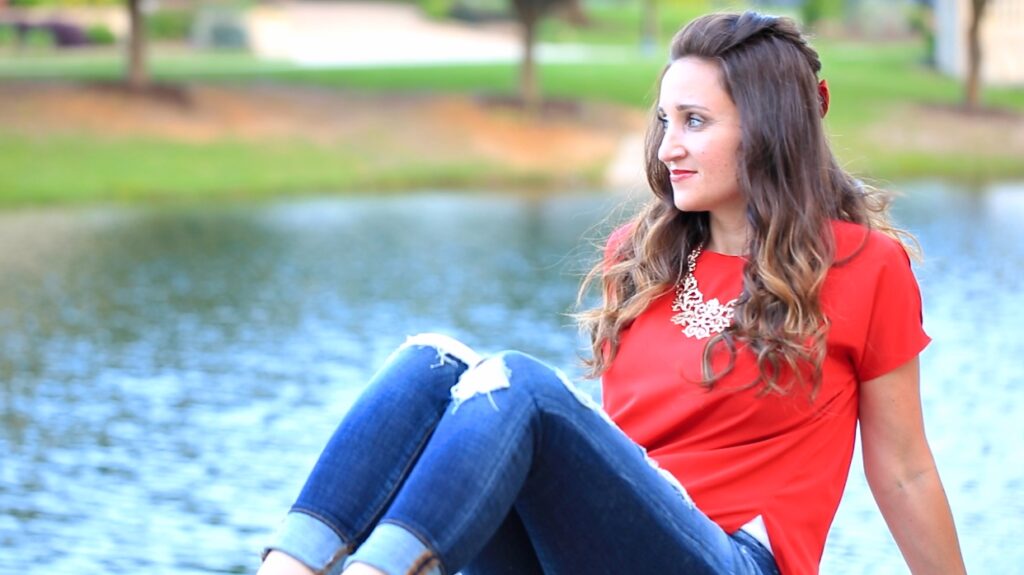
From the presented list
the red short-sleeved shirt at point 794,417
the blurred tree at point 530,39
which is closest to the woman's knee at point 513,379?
the red short-sleeved shirt at point 794,417

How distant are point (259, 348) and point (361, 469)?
7580 mm

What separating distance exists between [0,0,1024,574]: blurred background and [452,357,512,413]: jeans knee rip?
14cm

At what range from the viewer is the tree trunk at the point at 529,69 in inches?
1048

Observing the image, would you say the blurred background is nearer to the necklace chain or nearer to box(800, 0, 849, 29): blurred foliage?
the necklace chain

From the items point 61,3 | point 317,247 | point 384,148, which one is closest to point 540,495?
point 317,247

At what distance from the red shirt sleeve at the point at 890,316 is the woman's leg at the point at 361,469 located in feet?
2.36

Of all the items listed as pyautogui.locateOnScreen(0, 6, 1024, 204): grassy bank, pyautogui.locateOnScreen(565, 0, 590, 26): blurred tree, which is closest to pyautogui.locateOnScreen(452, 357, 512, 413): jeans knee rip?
pyautogui.locateOnScreen(0, 6, 1024, 204): grassy bank

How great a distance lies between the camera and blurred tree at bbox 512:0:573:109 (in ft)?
87.7

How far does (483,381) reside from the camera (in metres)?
2.40

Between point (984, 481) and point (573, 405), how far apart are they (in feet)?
13.9

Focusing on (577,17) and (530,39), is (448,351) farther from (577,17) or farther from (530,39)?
(577,17)

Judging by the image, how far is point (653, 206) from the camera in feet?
10.0

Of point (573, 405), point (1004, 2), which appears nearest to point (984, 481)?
point (573, 405)

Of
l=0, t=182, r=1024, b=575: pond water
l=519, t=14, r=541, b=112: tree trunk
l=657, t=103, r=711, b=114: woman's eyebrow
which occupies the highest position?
l=657, t=103, r=711, b=114: woman's eyebrow
